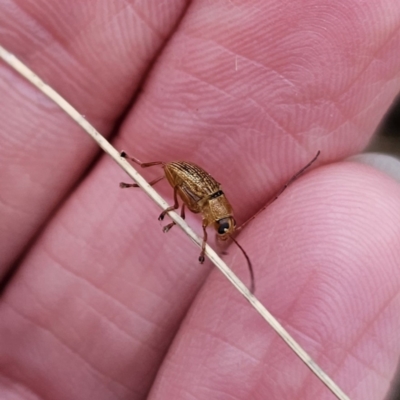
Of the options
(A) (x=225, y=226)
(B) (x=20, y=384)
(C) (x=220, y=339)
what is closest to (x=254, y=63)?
(A) (x=225, y=226)

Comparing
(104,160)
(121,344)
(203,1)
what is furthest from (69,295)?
(203,1)

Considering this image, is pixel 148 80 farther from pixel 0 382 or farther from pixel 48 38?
pixel 0 382

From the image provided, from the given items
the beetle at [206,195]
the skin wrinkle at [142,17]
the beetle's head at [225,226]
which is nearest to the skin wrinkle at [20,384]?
the beetle at [206,195]

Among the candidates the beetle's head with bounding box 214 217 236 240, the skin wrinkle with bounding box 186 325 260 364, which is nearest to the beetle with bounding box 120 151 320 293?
the beetle's head with bounding box 214 217 236 240

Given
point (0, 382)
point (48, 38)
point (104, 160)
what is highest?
point (48, 38)

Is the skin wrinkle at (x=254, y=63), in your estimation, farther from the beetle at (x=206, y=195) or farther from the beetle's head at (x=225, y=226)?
the beetle's head at (x=225, y=226)
